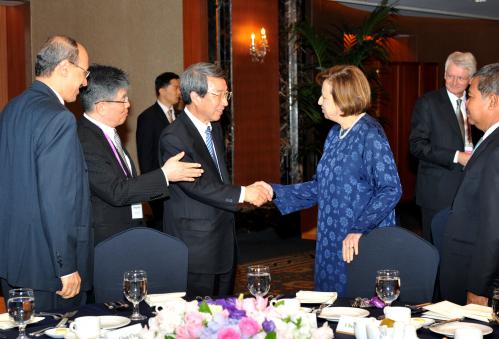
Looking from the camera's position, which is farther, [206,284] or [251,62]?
[251,62]

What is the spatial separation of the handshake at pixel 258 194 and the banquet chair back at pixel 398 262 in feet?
2.60

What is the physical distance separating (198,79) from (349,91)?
80 cm

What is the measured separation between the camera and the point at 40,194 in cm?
324

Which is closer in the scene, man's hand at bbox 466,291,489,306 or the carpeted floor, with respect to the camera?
man's hand at bbox 466,291,489,306

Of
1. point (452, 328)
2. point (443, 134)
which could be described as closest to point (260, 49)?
point (443, 134)

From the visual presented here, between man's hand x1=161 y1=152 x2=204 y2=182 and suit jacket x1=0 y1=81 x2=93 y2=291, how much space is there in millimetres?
559

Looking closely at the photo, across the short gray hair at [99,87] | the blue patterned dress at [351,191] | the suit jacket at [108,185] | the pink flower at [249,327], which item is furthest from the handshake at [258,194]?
the pink flower at [249,327]

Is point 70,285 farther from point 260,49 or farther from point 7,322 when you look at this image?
point 260,49

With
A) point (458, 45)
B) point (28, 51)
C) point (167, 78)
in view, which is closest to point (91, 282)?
point (167, 78)

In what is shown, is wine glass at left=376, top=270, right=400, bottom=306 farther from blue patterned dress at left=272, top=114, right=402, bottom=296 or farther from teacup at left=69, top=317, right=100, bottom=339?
teacup at left=69, top=317, right=100, bottom=339

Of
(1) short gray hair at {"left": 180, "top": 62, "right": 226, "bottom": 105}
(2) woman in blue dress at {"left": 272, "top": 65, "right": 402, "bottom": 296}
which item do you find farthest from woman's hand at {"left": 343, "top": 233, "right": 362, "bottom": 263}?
(1) short gray hair at {"left": 180, "top": 62, "right": 226, "bottom": 105}

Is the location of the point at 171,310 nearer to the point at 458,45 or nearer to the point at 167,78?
the point at 167,78

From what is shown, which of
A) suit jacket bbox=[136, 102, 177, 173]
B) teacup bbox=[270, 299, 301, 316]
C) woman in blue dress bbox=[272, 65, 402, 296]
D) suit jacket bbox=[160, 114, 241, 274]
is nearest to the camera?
teacup bbox=[270, 299, 301, 316]

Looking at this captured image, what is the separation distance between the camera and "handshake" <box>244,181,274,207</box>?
414 centimetres
